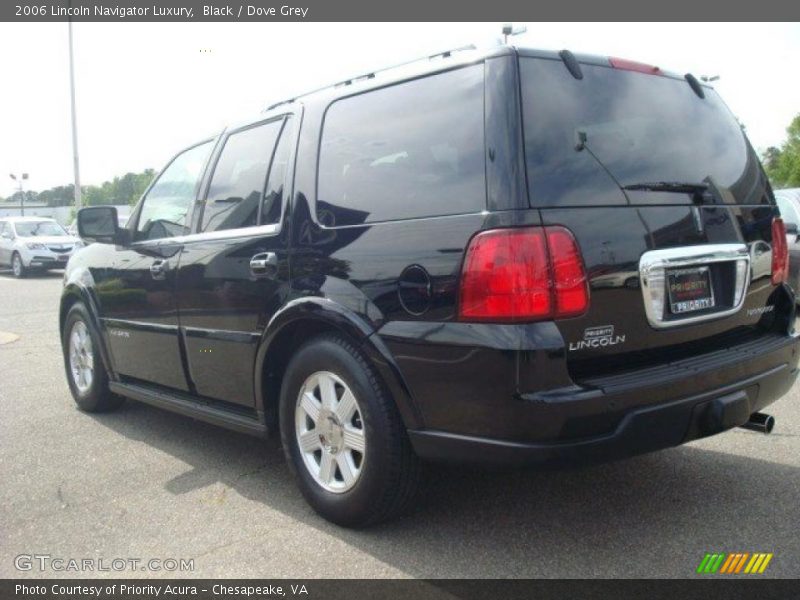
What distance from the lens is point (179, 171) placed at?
461cm

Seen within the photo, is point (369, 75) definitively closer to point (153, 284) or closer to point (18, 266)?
point (153, 284)

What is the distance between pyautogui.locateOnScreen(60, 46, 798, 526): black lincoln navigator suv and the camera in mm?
2600

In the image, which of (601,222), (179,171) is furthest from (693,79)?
(179,171)

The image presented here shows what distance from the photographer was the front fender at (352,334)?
112 inches

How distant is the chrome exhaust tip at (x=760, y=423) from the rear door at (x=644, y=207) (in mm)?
364

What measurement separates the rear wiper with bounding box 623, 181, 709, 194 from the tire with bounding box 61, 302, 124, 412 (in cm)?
376

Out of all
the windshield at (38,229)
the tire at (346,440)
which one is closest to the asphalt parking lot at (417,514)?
the tire at (346,440)

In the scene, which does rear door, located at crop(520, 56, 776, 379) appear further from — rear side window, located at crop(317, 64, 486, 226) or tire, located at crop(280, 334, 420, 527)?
tire, located at crop(280, 334, 420, 527)

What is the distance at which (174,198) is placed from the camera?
Answer: 4531 mm

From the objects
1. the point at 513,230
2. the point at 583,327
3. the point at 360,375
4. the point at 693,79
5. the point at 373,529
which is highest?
the point at 693,79

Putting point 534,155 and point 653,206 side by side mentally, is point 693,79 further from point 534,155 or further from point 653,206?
point 534,155

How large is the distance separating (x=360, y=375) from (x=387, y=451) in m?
0.32

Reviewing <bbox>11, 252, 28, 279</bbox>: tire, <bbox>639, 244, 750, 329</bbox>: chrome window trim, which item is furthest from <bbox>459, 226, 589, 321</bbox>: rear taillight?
<bbox>11, 252, 28, 279</bbox>: tire

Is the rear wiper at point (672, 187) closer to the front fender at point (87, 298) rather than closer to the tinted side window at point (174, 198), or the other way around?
the tinted side window at point (174, 198)
